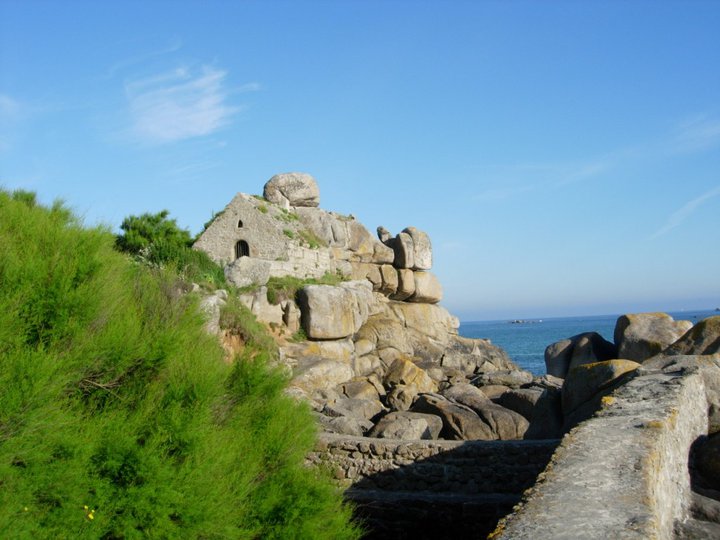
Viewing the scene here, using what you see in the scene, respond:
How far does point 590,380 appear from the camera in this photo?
12.0m

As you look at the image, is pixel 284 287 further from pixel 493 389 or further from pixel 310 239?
Result: pixel 493 389

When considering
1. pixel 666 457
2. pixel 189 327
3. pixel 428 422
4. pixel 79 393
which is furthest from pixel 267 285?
pixel 666 457

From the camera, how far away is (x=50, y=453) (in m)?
6.53

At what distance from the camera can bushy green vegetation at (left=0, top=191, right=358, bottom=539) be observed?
643 cm

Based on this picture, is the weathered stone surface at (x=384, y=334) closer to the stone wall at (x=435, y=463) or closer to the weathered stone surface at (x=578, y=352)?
the weathered stone surface at (x=578, y=352)

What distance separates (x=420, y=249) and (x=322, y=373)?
17031 millimetres

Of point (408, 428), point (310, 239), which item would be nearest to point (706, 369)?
point (408, 428)

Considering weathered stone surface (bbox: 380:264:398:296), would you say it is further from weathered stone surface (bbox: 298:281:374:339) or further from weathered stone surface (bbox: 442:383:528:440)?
weathered stone surface (bbox: 442:383:528:440)

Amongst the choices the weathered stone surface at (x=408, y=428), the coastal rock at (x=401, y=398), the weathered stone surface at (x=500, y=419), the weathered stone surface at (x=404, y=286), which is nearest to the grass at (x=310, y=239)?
the weathered stone surface at (x=404, y=286)

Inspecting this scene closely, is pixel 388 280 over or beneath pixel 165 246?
beneath

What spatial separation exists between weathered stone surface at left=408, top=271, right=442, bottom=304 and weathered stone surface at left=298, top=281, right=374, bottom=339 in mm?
8895

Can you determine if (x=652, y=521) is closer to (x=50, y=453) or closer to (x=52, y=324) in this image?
(x=50, y=453)

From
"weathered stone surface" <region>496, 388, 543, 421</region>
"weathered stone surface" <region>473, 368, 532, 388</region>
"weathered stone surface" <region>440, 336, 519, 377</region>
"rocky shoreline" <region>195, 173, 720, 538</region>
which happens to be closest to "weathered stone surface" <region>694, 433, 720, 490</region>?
"rocky shoreline" <region>195, 173, 720, 538</region>

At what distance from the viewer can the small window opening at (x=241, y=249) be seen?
3166cm
